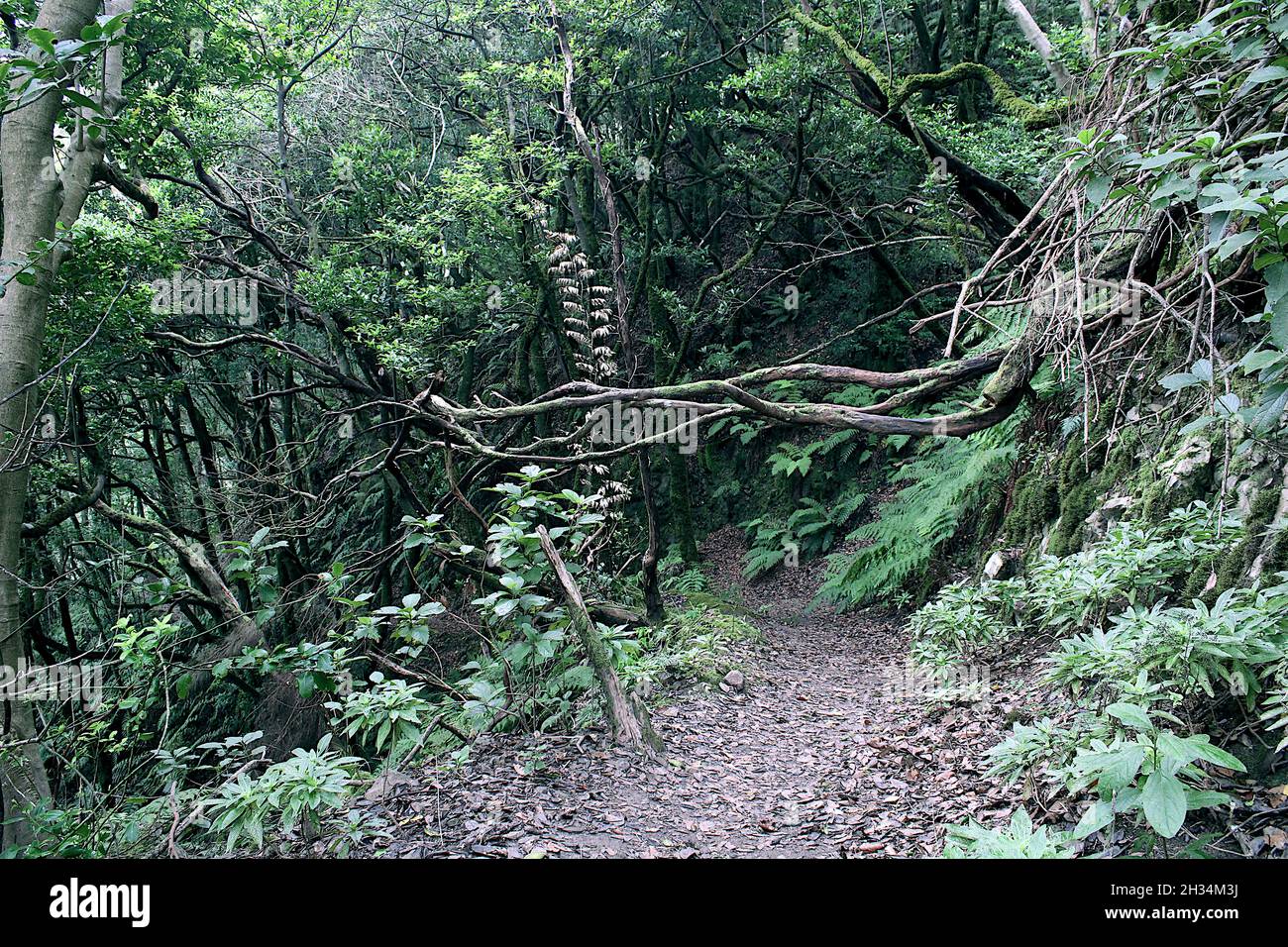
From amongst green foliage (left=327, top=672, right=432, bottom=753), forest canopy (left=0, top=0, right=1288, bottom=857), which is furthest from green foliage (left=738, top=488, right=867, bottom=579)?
green foliage (left=327, top=672, right=432, bottom=753)

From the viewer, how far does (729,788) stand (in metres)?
4.41

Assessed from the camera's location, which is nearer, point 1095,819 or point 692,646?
point 1095,819

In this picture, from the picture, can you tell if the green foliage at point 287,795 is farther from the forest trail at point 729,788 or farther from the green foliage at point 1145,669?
the green foliage at point 1145,669

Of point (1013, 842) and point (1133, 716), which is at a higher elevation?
point (1133, 716)

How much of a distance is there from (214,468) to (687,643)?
9.34 meters

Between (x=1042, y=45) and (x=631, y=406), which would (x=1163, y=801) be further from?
(x=1042, y=45)

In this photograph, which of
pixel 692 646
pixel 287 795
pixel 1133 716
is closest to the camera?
pixel 1133 716

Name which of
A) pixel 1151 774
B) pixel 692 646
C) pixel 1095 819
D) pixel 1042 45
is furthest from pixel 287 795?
pixel 1042 45

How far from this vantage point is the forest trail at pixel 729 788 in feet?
11.4

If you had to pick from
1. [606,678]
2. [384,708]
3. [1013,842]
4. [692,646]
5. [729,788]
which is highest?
[384,708]

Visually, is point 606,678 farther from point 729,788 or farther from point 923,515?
point 923,515

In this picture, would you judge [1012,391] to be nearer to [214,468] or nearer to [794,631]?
[794,631]

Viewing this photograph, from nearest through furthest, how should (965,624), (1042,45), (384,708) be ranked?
1. (384,708)
2. (965,624)
3. (1042,45)

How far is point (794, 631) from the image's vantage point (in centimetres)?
900
